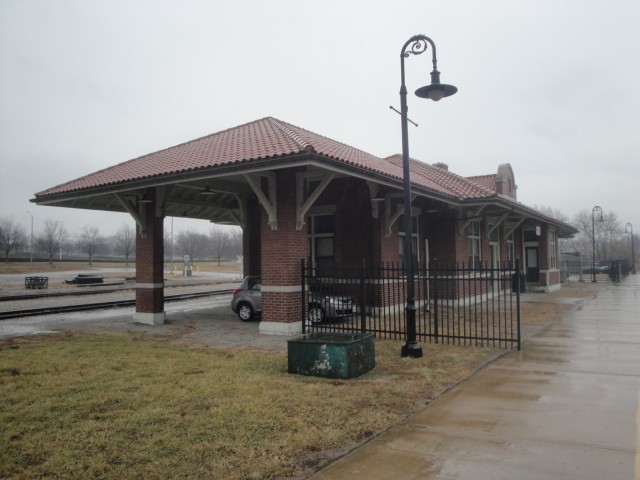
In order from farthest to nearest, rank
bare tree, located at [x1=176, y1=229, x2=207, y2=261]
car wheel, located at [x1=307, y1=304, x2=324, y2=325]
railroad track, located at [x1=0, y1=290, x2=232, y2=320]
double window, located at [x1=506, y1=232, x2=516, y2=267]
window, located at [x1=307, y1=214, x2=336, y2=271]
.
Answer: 1. bare tree, located at [x1=176, y1=229, x2=207, y2=261]
2. double window, located at [x1=506, y1=232, x2=516, y2=267]
3. railroad track, located at [x1=0, y1=290, x2=232, y2=320]
4. window, located at [x1=307, y1=214, x2=336, y2=271]
5. car wheel, located at [x1=307, y1=304, x2=324, y2=325]

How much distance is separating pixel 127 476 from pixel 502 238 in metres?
22.4

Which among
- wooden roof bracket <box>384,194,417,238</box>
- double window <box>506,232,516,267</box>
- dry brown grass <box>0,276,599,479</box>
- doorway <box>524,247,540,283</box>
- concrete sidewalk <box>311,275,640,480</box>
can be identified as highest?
wooden roof bracket <box>384,194,417,238</box>

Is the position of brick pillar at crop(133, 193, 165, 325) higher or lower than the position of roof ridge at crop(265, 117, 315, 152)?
lower

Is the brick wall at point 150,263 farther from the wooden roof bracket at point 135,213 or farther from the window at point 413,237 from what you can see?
the window at point 413,237

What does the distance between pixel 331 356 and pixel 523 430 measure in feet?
9.70

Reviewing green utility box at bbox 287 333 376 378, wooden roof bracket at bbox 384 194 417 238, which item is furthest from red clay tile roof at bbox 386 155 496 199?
green utility box at bbox 287 333 376 378

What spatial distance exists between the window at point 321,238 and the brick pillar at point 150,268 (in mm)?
4701

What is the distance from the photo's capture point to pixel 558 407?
18.5 ft

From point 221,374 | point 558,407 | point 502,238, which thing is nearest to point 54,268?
point 502,238

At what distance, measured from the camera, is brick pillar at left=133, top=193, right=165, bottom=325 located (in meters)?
14.1

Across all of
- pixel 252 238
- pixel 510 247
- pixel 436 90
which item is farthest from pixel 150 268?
pixel 510 247

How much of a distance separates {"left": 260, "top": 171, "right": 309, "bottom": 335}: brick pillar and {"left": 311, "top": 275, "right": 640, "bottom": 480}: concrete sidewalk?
4.86 meters

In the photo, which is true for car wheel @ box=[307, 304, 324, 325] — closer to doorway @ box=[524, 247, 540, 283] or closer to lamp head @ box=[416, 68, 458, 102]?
lamp head @ box=[416, 68, 458, 102]

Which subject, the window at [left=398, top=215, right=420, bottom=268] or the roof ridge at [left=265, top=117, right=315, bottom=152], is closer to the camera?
the roof ridge at [left=265, top=117, right=315, bottom=152]
